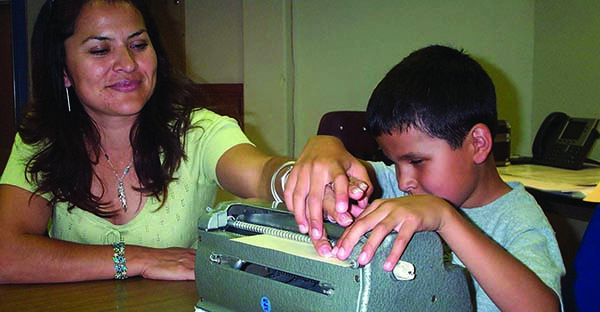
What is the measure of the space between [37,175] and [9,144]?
86.7 inches

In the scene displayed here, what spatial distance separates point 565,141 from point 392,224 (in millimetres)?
2414

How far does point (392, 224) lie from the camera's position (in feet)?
2.50

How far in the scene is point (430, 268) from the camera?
75 centimetres


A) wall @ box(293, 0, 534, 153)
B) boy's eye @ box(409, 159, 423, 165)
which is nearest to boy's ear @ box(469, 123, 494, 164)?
boy's eye @ box(409, 159, 423, 165)

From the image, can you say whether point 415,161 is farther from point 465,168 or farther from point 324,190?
point 324,190

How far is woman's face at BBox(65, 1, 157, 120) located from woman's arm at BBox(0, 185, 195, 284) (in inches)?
14.7

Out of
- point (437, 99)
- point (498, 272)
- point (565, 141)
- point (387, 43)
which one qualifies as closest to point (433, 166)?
point (437, 99)

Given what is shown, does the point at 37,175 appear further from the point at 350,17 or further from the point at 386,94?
the point at 350,17

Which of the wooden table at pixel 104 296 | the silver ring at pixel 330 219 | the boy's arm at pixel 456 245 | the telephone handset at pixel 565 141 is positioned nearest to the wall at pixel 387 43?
the telephone handset at pixel 565 141

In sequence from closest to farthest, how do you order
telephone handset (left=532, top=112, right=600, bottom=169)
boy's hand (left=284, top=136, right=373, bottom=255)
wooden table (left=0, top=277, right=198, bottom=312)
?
boy's hand (left=284, top=136, right=373, bottom=255) < wooden table (left=0, top=277, right=198, bottom=312) < telephone handset (left=532, top=112, right=600, bottom=169)

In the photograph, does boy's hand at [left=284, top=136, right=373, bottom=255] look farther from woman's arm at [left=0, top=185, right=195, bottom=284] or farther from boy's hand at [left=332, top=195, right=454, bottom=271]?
woman's arm at [left=0, top=185, right=195, bottom=284]

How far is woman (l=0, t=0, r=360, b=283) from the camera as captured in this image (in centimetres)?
150

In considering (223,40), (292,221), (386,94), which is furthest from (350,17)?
(292,221)

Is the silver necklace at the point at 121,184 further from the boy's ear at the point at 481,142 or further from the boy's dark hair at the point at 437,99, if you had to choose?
the boy's ear at the point at 481,142
